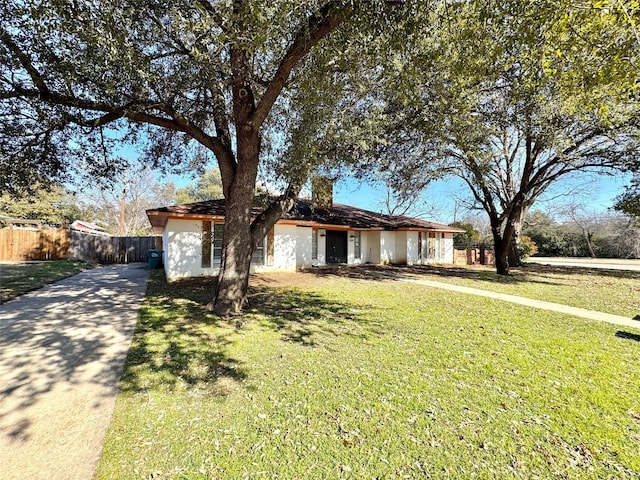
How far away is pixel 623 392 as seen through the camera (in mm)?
3422

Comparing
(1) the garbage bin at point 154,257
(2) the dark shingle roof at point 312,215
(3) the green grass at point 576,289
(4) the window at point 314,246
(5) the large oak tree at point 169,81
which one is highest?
(5) the large oak tree at point 169,81

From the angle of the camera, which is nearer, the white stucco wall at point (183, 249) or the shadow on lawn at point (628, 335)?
the shadow on lawn at point (628, 335)

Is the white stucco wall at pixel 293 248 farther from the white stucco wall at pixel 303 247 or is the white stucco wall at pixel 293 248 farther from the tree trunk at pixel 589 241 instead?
the tree trunk at pixel 589 241

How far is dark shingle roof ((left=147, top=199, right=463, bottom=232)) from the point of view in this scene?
450 inches

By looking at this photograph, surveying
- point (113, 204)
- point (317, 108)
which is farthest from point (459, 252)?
point (113, 204)

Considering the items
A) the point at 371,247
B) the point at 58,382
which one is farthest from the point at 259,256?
the point at 58,382

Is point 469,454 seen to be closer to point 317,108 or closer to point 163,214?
point 317,108

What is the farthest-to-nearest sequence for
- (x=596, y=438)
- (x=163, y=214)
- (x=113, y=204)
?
(x=113, y=204)
(x=163, y=214)
(x=596, y=438)

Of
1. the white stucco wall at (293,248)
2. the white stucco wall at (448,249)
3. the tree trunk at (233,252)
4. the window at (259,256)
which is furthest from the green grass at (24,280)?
the white stucco wall at (448,249)

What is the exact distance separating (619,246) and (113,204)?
170ft

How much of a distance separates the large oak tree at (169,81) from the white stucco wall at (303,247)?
6.14 m

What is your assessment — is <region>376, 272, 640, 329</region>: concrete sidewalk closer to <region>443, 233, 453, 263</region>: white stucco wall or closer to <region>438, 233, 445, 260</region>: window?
<region>438, 233, 445, 260</region>: window

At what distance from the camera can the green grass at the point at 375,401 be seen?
2350mm

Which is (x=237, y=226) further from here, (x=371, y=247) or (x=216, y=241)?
(x=371, y=247)
